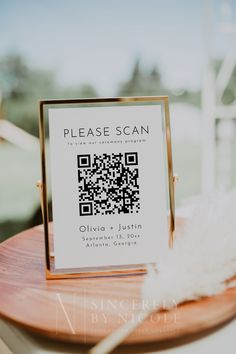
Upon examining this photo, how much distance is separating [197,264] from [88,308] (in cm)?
20

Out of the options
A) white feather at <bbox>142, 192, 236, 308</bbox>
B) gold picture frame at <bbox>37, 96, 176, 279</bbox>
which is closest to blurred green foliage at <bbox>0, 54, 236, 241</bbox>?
gold picture frame at <bbox>37, 96, 176, 279</bbox>

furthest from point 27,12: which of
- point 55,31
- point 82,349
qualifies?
point 82,349

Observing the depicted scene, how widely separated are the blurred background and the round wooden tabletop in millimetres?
2965

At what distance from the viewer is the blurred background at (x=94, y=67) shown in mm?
4262

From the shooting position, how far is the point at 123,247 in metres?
0.79

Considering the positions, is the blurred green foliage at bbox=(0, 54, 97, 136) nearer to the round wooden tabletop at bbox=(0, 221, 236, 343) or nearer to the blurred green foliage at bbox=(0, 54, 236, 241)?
the blurred green foliage at bbox=(0, 54, 236, 241)

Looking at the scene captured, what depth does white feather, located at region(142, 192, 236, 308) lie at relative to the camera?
617mm

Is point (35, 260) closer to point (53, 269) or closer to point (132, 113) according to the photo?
point (53, 269)

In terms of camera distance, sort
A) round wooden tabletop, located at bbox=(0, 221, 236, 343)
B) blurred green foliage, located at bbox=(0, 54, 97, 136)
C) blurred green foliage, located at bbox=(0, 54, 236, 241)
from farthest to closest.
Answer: blurred green foliage, located at bbox=(0, 54, 97, 136) → blurred green foliage, located at bbox=(0, 54, 236, 241) → round wooden tabletop, located at bbox=(0, 221, 236, 343)

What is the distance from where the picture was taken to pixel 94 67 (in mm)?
5000

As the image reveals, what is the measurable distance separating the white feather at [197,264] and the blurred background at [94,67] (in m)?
3.00

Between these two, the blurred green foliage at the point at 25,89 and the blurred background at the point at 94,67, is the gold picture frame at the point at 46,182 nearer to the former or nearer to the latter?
the blurred background at the point at 94,67

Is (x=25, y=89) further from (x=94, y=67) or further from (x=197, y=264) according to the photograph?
(x=197, y=264)

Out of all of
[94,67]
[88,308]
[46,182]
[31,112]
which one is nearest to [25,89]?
[31,112]
